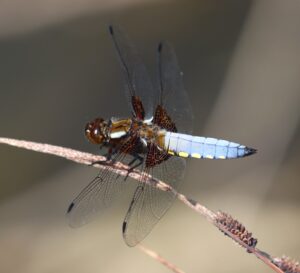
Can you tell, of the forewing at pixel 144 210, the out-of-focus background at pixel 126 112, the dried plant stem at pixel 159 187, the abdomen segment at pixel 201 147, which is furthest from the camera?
the out-of-focus background at pixel 126 112

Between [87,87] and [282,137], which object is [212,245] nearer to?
[282,137]

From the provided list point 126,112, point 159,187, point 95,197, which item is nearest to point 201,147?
point 95,197

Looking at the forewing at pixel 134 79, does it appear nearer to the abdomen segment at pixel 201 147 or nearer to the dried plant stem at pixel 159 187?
the abdomen segment at pixel 201 147

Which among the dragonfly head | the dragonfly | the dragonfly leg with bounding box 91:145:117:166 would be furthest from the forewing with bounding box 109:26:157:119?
the dragonfly leg with bounding box 91:145:117:166

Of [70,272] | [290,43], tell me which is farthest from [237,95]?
[70,272]

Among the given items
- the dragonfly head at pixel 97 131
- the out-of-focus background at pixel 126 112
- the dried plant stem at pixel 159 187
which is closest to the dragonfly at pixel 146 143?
the dragonfly head at pixel 97 131
